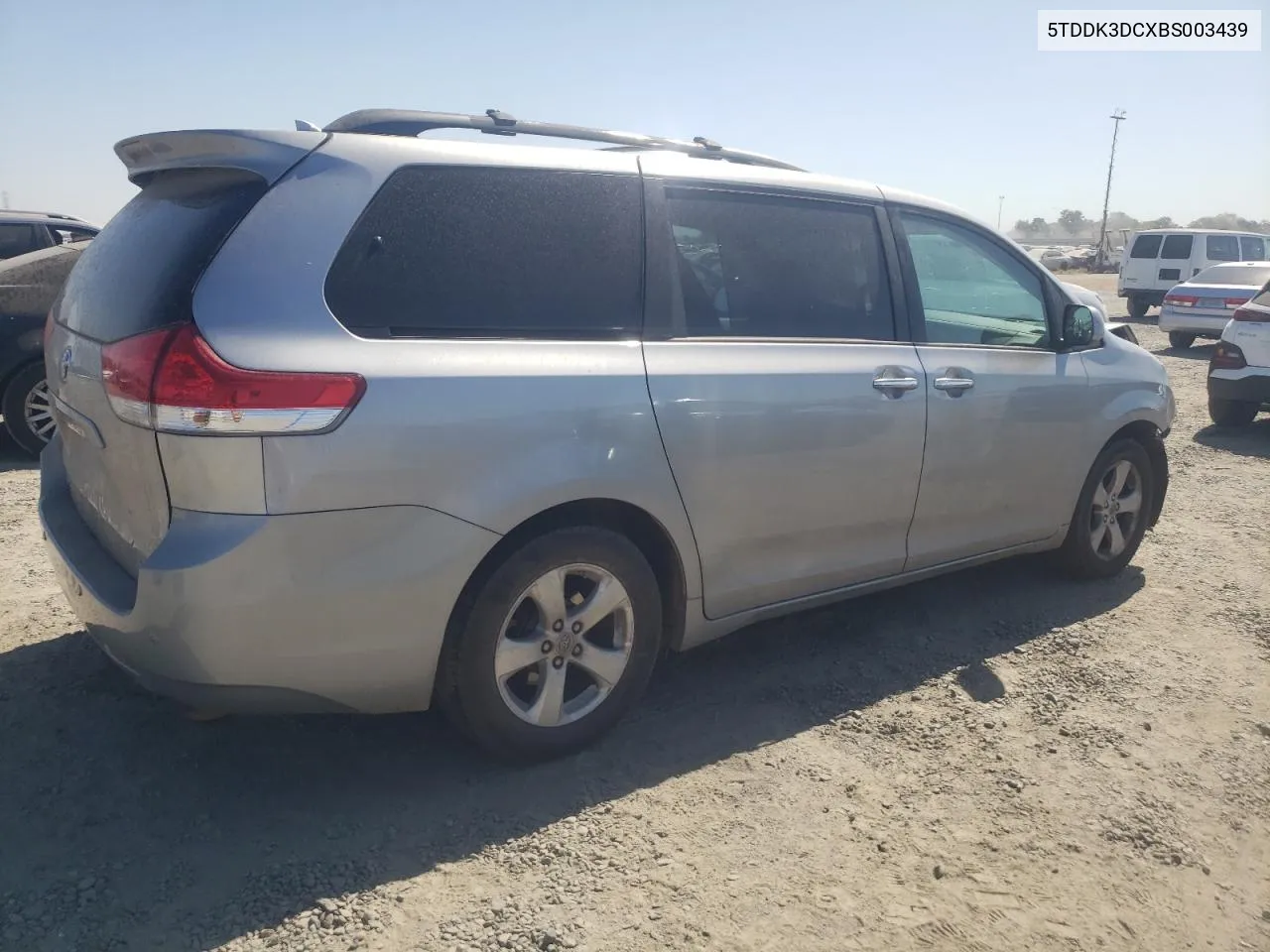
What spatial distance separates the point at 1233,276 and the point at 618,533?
16.2 metres

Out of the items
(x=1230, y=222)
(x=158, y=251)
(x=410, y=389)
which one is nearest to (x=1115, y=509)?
(x=410, y=389)

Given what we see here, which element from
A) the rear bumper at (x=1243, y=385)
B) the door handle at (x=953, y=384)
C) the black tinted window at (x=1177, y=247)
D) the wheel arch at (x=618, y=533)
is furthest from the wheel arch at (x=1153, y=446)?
the black tinted window at (x=1177, y=247)

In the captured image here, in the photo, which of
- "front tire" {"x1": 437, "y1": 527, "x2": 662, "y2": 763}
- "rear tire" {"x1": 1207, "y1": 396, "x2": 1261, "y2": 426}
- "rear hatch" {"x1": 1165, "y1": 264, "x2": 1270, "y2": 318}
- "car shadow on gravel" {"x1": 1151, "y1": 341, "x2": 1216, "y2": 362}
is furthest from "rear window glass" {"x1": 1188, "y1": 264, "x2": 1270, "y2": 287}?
"front tire" {"x1": 437, "y1": 527, "x2": 662, "y2": 763}

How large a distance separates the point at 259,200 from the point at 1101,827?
289cm

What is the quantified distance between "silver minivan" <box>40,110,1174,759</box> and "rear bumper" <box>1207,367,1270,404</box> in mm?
6237

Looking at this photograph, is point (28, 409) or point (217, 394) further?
point (28, 409)

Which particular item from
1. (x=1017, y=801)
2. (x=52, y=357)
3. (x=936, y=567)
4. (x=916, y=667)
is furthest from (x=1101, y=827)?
(x=52, y=357)

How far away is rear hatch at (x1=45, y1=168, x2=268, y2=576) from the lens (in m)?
2.58

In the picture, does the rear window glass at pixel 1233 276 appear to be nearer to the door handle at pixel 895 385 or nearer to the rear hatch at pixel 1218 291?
the rear hatch at pixel 1218 291

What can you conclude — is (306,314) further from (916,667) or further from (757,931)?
(916,667)

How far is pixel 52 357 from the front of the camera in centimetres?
324

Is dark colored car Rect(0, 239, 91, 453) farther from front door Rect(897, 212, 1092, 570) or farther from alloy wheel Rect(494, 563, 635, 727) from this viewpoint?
front door Rect(897, 212, 1092, 570)

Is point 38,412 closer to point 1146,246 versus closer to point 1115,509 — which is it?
point 1115,509

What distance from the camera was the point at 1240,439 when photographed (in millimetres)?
9070
